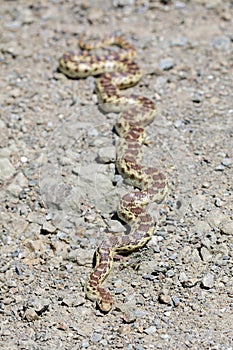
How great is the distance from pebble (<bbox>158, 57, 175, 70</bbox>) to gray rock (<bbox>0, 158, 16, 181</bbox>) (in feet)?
12.0

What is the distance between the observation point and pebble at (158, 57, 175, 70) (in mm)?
12398

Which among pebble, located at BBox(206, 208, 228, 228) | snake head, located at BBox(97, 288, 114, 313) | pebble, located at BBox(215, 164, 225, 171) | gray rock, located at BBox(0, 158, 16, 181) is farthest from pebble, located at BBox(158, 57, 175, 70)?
snake head, located at BBox(97, 288, 114, 313)

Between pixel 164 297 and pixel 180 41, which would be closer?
pixel 164 297

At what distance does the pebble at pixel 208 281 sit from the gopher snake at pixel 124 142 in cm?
98

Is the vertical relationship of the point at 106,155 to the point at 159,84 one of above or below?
below

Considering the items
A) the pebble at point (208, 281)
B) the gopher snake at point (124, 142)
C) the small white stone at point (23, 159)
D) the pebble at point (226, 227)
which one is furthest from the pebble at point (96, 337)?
the small white stone at point (23, 159)

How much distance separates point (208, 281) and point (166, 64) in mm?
5215

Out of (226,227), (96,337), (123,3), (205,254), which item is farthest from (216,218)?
(123,3)

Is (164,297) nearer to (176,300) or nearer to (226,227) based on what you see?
(176,300)

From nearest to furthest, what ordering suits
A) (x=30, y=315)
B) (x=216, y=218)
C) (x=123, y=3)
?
(x=30, y=315), (x=216, y=218), (x=123, y=3)

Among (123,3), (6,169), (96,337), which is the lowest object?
(96,337)

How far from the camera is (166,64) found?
40.9ft

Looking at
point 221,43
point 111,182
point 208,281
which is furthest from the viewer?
point 221,43

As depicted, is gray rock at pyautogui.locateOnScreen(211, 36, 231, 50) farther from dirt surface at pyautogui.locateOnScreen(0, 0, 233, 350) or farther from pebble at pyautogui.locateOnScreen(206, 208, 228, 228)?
pebble at pyautogui.locateOnScreen(206, 208, 228, 228)
